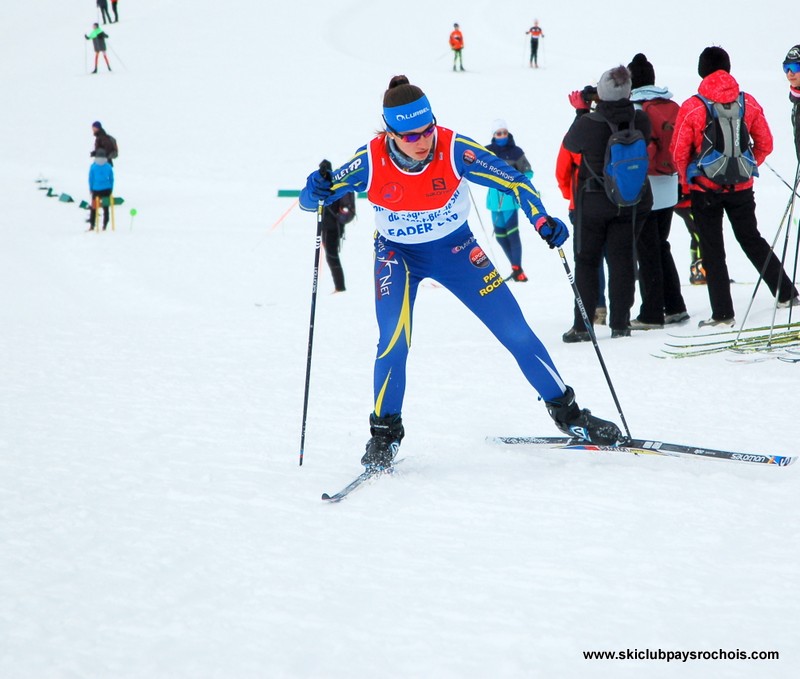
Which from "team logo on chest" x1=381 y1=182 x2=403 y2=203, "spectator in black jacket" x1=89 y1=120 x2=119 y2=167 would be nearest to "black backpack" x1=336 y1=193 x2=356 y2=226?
"team logo on chest" x1=381 y1=182 x2=403 y2=203

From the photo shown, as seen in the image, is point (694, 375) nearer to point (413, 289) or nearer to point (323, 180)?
point (413, 289)

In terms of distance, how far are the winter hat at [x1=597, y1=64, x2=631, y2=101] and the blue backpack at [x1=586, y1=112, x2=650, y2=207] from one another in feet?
0.52

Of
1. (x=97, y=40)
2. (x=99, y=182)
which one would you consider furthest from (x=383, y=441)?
(x=97, y=40)

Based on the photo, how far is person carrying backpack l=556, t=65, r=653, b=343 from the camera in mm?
5852

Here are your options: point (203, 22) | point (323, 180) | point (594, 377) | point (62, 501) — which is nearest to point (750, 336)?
point (594, 377)

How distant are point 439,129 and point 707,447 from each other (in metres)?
1.99

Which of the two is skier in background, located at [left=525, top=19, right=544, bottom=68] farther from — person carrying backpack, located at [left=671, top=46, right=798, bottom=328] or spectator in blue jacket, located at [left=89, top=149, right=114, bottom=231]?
person carrying backpack, located at [left=671, top=46, right=798, bottom=328]

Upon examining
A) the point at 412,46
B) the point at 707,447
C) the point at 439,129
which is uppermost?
the point at 412,46

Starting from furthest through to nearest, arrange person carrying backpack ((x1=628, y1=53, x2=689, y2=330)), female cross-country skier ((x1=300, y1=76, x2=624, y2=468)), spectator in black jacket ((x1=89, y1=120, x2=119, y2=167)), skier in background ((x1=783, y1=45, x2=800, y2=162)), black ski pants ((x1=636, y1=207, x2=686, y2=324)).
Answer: spectator in black jacket ((x1=89, y1=120, x2=119, y2=167)) < black ski pants ((x1=636, y1=207, x2=686, y2=324)) < person carrying backpack ((x1=628, y1=53, x2=689, y2=330)) < skier in background ((x1=783, y1=45, x2=800, y2=162)) < female cross-country skier ((x1=300, y1=76, x2=624, y2=468))

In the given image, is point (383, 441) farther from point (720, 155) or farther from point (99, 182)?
point (99, 182)

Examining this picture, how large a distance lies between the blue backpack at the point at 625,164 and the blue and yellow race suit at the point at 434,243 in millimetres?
2139

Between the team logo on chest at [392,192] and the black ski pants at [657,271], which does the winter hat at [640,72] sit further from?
the team logo on chest at [392,192]

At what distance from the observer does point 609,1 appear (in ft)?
118

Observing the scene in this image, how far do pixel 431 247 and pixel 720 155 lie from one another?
2.84 meters
